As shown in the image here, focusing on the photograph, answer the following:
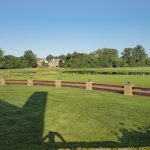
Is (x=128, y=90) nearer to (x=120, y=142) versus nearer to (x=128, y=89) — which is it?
(x=128, y=89)

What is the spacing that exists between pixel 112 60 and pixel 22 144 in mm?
151493

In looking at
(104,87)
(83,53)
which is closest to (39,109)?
(104,87)

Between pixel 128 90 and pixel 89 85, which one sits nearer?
pixel 128 90

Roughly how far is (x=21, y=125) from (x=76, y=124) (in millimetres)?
2270

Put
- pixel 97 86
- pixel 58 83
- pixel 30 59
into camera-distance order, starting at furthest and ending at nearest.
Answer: pixel 30 59 → pixel 58 83 → pixel 97 86

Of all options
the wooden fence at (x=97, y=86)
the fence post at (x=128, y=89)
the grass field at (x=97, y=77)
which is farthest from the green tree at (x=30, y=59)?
the fence post at (x=128, y=89)

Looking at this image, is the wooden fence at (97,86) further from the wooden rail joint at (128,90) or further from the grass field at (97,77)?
the grass field at (97,77)

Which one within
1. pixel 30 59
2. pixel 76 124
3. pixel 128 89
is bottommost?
pixel 76 124

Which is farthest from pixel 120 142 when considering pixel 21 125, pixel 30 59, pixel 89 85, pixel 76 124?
pixel 30 59

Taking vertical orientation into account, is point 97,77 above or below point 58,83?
below

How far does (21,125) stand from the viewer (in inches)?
484

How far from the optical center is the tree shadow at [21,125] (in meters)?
10.0

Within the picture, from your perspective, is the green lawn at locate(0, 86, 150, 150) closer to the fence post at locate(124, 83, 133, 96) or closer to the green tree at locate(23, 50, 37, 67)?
the fence post at locate(124, 83, 133, 96)

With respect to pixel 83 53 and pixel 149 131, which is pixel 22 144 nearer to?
pixel 149 131
